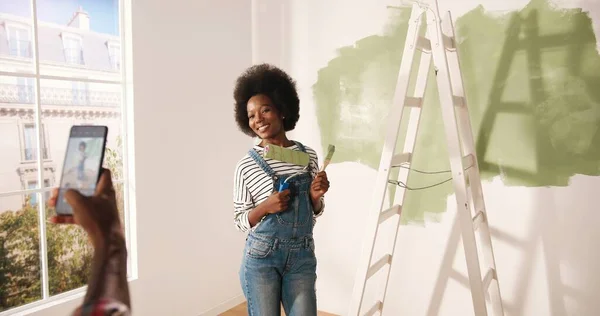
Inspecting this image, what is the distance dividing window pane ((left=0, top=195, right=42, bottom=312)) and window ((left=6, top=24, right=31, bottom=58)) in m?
0.53

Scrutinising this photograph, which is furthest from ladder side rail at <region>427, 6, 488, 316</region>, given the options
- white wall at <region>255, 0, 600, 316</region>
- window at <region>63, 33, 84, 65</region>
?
window at <region>63, 33, 84, 65</region>

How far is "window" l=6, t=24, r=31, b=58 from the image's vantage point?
162 cm

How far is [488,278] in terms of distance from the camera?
1796mm

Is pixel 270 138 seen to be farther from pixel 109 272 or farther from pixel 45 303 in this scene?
pixel 45 303

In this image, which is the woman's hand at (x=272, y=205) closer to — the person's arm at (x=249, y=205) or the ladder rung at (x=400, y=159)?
the person's arm at (x=249, y=205)

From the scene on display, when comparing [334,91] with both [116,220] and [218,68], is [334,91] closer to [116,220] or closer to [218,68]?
[218,68]

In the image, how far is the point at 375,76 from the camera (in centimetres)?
220

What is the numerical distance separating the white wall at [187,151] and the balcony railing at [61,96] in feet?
0.49

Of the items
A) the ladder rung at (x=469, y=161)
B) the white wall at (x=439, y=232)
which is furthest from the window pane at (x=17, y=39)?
the ladder rung at (x=469, y=161)

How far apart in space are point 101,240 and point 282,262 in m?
0.83

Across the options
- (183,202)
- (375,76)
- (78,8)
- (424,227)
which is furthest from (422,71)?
(78,8)

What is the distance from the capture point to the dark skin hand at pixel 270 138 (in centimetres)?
122

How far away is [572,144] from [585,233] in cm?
36

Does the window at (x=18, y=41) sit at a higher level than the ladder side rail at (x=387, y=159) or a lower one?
higher
